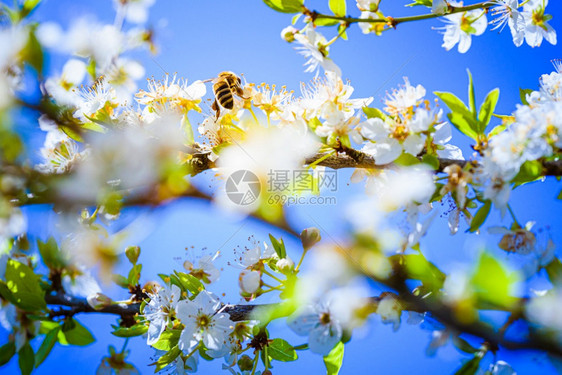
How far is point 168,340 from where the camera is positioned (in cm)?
153

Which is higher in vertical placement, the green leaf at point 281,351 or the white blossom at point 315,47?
the white blossom at point 315,47

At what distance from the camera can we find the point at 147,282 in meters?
1.85

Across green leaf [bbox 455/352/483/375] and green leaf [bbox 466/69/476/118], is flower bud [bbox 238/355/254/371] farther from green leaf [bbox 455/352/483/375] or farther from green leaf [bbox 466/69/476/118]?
green leaf [bbox 466/69/476/118]

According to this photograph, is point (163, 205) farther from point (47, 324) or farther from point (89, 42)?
point (47, 324)

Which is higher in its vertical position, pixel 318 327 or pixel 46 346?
pixel 318 327

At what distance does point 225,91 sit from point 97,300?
1046 mm

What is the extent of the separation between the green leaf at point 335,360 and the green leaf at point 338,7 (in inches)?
43.0

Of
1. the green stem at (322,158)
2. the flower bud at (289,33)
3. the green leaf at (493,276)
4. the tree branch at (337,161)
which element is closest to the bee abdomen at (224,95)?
the tree branch at (337,161)

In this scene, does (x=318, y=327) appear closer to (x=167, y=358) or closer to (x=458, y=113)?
(x=167, y=358)

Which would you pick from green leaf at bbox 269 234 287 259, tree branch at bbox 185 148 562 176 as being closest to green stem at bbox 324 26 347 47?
tree branch at bbox 185 148 562 176

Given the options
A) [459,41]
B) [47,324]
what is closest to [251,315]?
[47,324]

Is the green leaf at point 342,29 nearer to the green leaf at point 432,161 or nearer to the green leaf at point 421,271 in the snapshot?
the green leaf at point 432,161

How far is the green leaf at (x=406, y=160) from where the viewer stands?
125 centimetres

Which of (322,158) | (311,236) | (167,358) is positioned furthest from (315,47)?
(167,358)
